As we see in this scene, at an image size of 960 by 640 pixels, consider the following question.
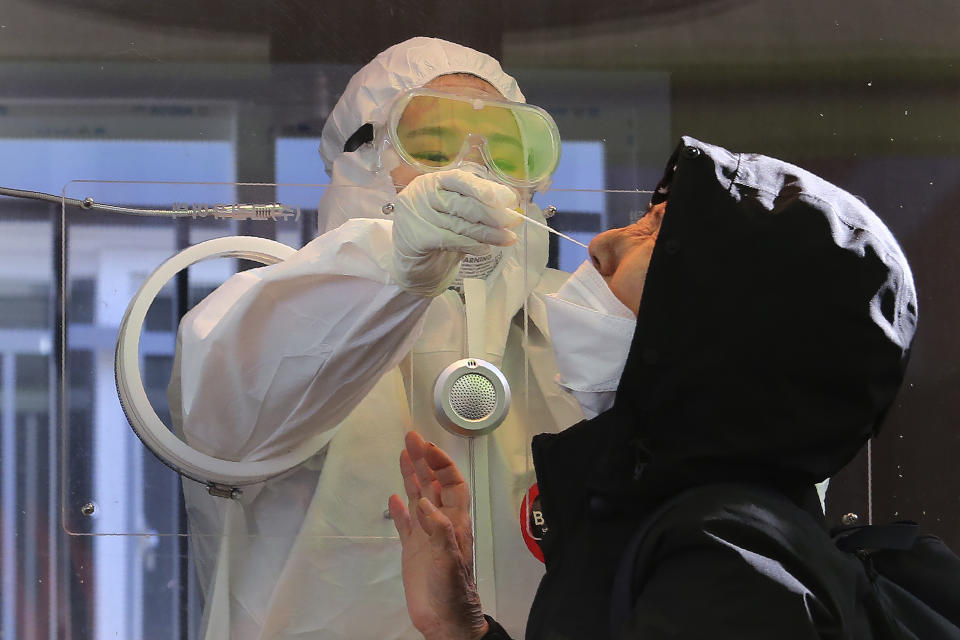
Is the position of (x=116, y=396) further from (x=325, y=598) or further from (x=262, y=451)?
(x=325, y=598)

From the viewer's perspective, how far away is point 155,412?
5.17 ft

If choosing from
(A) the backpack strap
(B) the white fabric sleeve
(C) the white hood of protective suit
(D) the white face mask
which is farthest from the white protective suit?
(A) the backpack strap

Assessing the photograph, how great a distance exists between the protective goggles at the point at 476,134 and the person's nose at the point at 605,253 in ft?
1.12

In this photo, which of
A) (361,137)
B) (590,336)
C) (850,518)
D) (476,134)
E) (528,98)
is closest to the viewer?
(590,336)

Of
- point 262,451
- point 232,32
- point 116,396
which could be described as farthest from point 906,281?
point 232,32

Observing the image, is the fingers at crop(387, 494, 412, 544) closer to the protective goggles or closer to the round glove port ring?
the round glove port ring

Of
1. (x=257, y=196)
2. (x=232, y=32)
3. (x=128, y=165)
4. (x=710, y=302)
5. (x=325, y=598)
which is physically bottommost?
Answer: (x=325, y=598)

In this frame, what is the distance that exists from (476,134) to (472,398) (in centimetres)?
40

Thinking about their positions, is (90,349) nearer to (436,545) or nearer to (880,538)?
(436,545)

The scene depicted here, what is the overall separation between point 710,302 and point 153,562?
3.39 feet

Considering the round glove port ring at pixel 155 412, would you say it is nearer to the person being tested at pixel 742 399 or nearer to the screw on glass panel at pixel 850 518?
the person being tested at pixel 742 399

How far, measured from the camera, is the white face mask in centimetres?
119

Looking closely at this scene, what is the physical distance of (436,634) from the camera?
4.34ft

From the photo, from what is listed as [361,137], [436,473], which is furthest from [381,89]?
[436,473]
